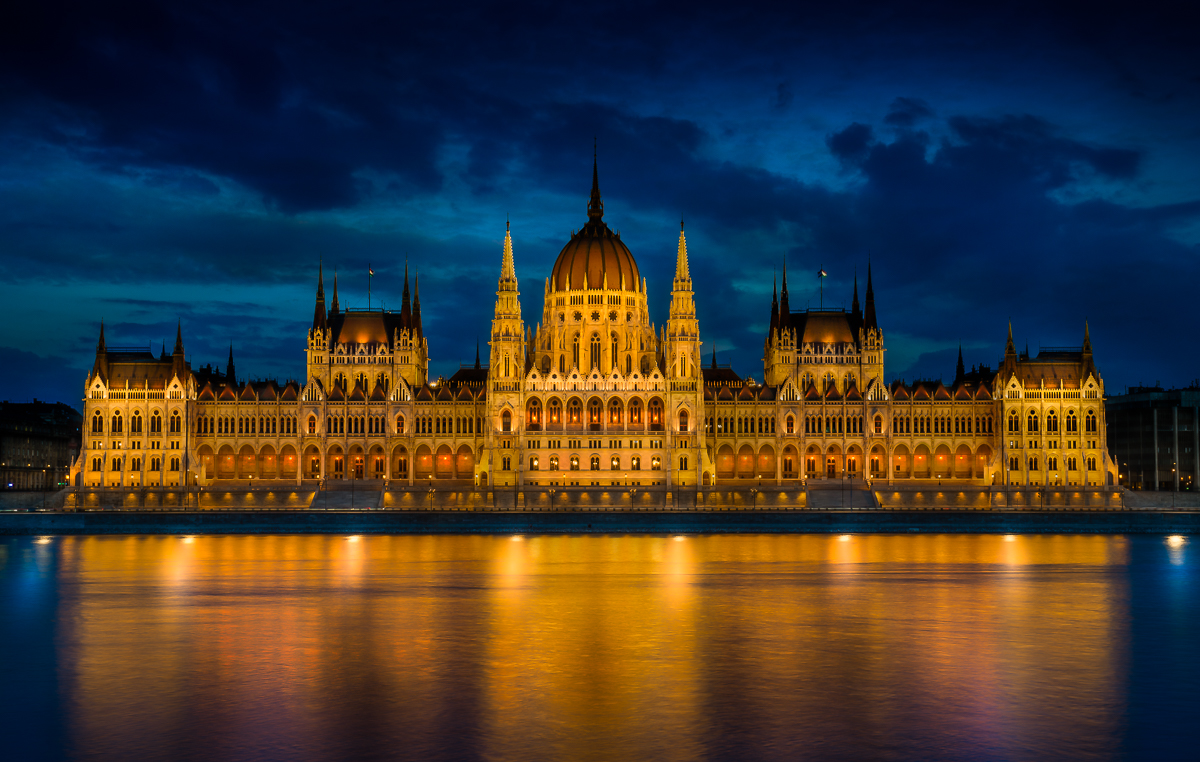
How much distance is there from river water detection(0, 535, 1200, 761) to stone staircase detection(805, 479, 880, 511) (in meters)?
35.4

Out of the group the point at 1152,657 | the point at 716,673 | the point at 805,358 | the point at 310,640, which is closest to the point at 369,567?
the point at 310,640

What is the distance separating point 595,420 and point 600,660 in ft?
251

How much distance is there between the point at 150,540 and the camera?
3007 inches

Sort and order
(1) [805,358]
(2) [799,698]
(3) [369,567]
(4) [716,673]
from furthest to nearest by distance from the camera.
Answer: (1) [805,358] < (3) [369,567] < (4) [716,673] < (2) [799,698]

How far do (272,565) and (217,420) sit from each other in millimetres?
58754

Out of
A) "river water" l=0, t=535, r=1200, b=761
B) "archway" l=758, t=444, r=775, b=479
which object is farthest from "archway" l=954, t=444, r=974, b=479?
"river water" l=0, t=535, r=1200, b=761

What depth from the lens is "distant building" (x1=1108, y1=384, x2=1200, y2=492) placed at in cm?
12769

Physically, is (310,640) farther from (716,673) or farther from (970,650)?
(970,650)

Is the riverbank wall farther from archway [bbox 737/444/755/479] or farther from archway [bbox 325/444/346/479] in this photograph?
archway [bbox 737/444/755/479]

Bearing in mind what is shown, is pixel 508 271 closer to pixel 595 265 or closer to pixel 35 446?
pixel 595 265

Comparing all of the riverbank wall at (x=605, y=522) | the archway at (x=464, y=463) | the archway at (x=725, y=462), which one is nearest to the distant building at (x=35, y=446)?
the archway at (x=464, y=463)

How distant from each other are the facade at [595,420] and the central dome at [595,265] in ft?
0.67

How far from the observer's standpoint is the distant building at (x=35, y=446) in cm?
13150

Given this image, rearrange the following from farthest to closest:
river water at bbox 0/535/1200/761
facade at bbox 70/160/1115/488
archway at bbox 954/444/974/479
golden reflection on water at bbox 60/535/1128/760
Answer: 1. archway at bbox 954/444/974/479
2. facade at bbox 70/160/1115/488
3. golden reflection on water at bbox 60/535/1128/760
4. river water at bbox 0/535/1200/761
